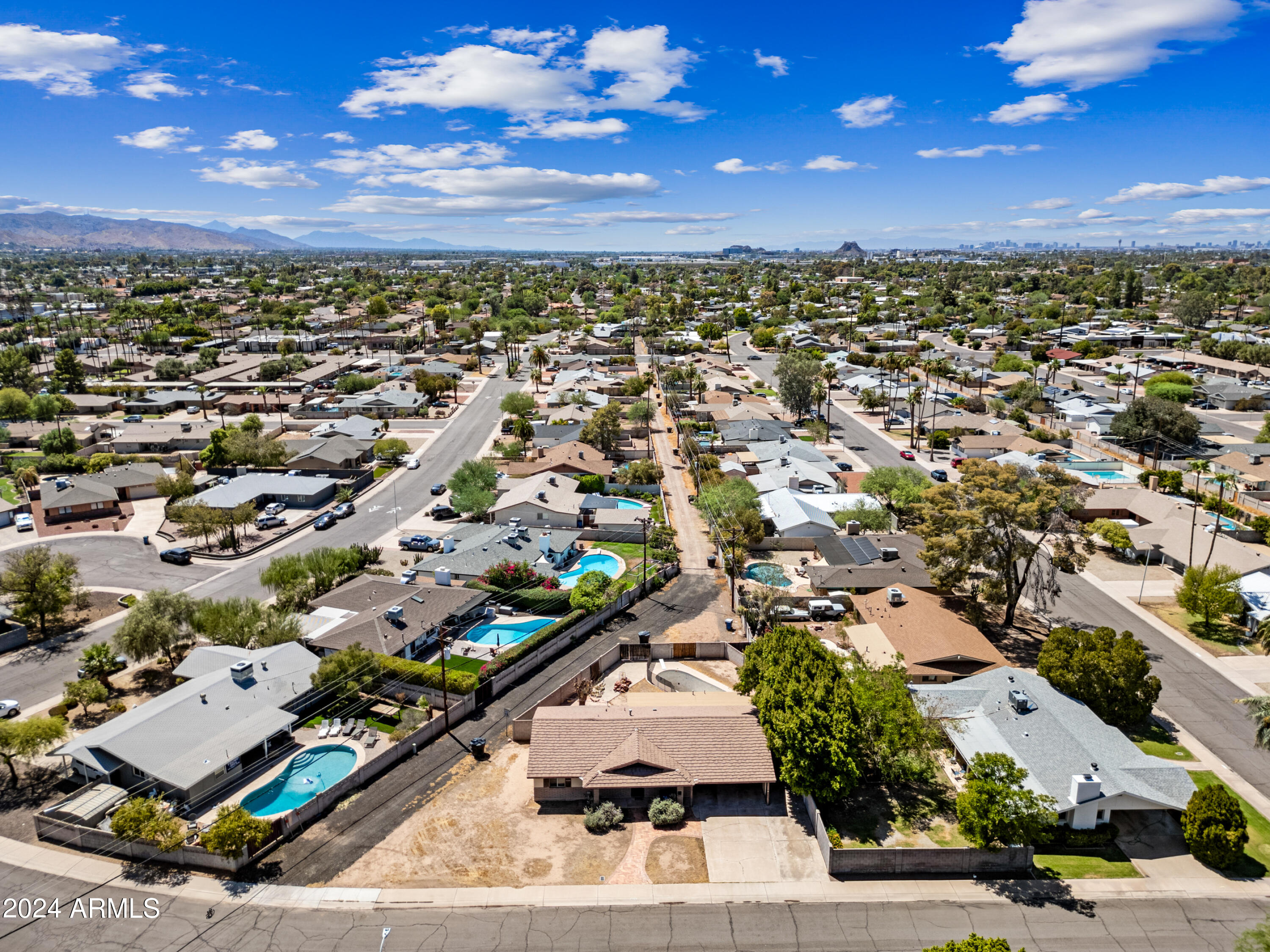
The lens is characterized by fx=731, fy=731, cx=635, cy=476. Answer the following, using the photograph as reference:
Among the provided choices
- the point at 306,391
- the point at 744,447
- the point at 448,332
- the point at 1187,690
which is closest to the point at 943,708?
the point at 1187,690

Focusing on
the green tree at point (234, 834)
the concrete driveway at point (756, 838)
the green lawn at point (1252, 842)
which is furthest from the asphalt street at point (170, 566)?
the green lawn at point (1252, 842)

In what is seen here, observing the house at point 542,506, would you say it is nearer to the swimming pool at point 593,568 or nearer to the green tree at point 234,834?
the swimming pool at point 593,568

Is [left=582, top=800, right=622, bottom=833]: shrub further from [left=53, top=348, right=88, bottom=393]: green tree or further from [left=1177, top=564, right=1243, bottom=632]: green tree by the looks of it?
[left=53, top=348, right=88, bottom=393]: green tree

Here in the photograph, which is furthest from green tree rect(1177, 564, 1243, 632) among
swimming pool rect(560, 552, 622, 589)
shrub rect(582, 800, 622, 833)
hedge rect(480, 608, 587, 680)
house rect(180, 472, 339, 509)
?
house rect(180, 472, 339, 509)

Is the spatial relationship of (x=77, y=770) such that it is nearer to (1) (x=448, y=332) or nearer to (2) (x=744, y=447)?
(2) (x=744, y=447)

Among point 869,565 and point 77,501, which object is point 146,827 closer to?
point 869,565

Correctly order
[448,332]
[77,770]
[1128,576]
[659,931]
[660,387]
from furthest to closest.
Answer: [448,332], [660,387], [1128,576], [77,770], [659,931]
